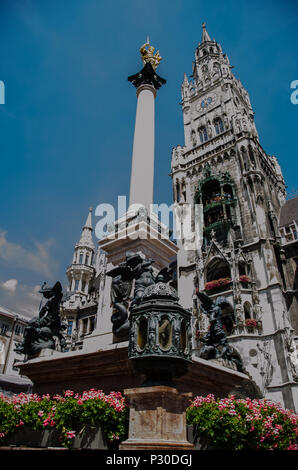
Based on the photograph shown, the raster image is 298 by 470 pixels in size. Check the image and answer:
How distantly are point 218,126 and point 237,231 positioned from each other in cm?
1683

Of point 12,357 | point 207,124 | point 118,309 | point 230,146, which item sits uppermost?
point 207,124

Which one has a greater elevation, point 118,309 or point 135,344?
point 118,309

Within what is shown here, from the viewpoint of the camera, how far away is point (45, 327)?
920cm

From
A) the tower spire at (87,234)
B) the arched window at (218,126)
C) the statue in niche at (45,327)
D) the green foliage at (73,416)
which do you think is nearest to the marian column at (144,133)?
the statue in niche at (45,327)

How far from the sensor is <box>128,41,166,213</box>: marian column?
429 inches

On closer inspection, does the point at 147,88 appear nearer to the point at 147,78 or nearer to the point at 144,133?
the point at 147,78

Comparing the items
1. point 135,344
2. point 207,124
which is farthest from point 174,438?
point 207,124

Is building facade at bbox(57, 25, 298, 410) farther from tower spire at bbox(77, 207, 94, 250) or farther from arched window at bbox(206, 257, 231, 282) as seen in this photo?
tower spire at bbox(77, 207, 94, 250)

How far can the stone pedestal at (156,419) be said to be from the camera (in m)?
4.26

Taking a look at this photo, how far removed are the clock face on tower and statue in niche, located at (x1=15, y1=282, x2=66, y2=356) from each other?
42.0 m

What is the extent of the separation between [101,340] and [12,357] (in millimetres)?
40478
